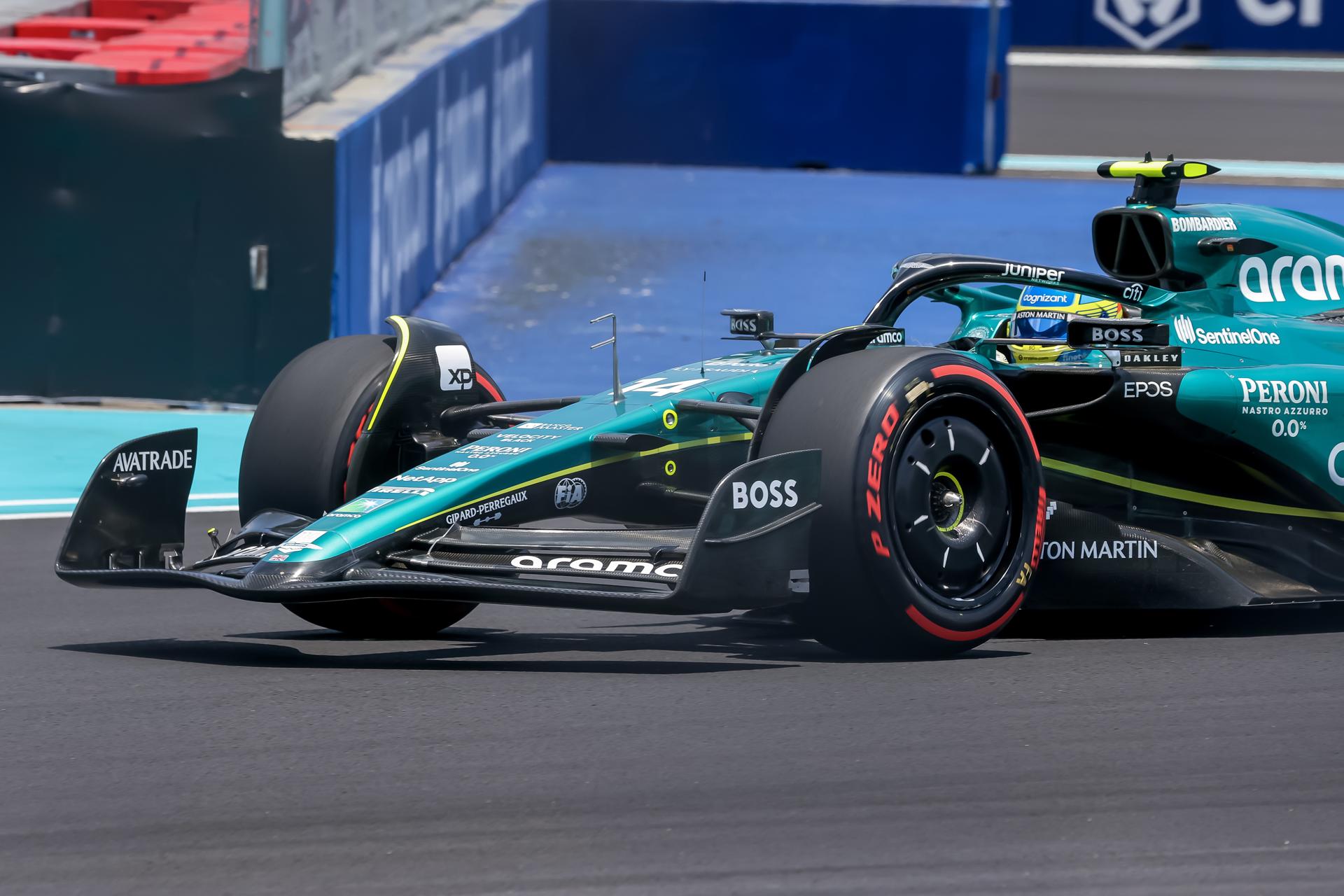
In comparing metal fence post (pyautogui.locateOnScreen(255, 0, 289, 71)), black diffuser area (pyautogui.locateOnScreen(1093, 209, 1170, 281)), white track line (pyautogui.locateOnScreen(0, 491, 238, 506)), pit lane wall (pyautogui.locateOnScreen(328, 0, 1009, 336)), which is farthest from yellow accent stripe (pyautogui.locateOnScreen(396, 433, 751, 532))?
pit lane wall (pyautogui.locateOnScreen(328, 0, 1009, 336))

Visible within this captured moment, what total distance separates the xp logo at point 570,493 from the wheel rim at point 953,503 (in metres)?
0.94

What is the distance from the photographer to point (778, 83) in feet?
63.6

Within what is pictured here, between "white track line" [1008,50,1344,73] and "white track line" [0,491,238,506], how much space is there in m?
19.9

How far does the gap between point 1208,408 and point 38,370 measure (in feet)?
24.3

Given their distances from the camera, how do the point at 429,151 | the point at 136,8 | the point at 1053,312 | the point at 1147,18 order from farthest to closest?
the point at 1147,18 < the point at 136,8 < the point at 429,151 < the point at 1053,312

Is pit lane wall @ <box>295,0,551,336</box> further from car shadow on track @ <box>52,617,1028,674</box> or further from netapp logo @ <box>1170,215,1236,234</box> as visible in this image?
netapp logo @ <box>1170,215,1236,234</box>

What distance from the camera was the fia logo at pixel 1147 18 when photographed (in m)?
29.4

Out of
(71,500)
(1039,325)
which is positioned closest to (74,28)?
(71,500)

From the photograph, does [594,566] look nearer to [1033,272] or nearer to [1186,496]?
[1033,272]

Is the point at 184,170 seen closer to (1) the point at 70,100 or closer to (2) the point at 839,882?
(1) the point at 70,100

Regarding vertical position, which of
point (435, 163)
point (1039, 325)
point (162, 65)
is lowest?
point (1039, 325)

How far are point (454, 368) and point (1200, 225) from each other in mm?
2563

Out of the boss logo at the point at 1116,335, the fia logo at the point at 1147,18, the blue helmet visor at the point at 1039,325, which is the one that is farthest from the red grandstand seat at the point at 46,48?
the fia logo at the point at 1147,18

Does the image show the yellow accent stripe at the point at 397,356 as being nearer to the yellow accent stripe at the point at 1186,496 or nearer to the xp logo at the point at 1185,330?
the yellow accent stripe at the point at 1186,496
